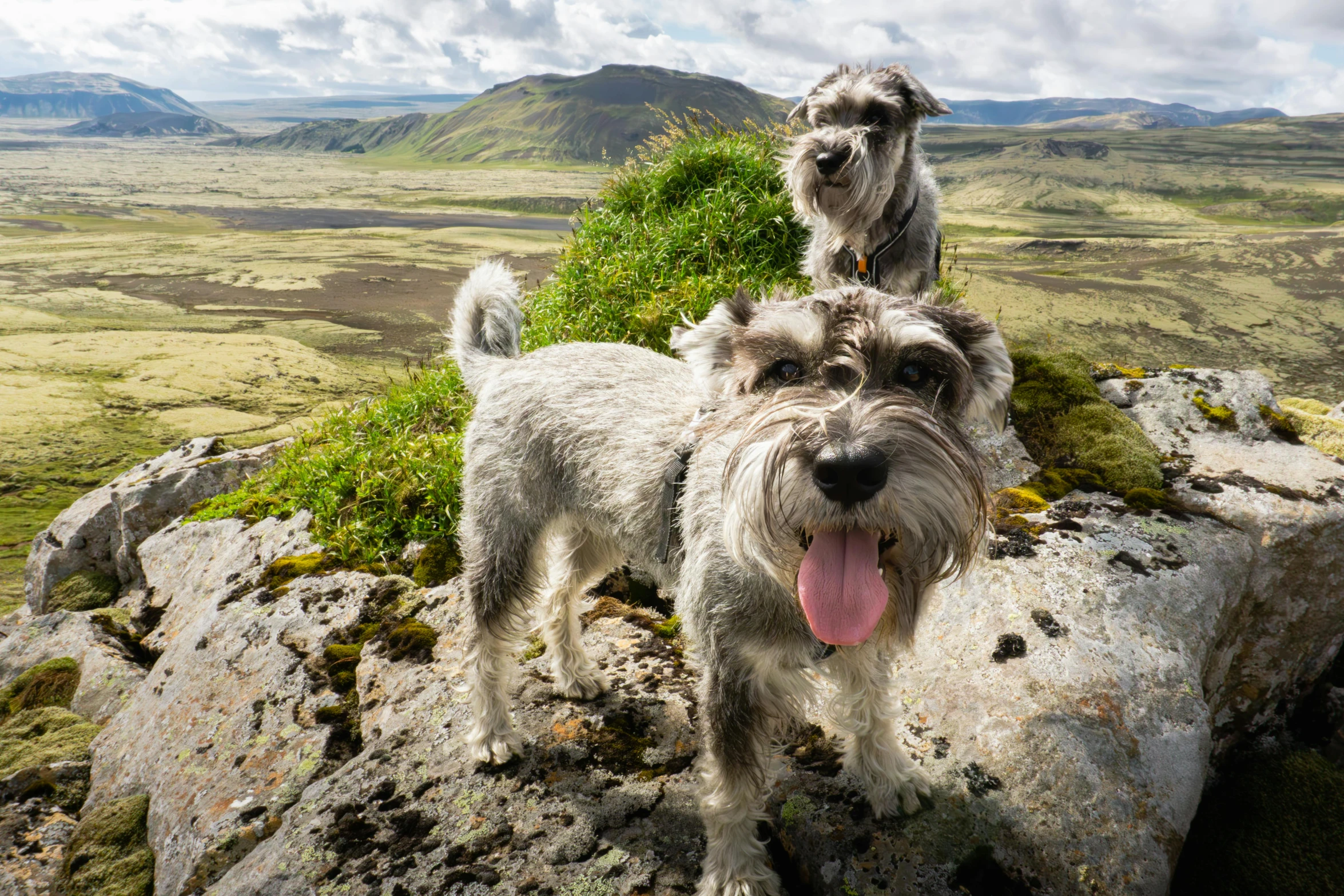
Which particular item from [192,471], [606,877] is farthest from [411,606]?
[192,471]

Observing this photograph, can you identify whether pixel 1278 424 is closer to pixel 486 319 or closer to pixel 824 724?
pixel 824 724

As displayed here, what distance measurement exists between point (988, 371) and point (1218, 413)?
197 inches

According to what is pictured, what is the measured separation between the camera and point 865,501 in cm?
238

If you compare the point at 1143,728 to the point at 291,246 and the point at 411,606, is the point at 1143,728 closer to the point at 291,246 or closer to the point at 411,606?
the point at 411,606

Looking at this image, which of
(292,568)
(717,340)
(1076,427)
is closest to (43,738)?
(292,568)

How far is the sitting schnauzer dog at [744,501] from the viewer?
2518mm

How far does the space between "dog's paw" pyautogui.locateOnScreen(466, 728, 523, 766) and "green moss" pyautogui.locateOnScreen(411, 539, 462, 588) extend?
207 cm

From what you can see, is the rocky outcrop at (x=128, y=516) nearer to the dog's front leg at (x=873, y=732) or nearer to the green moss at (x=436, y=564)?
the green moss at (x=436, y=564)

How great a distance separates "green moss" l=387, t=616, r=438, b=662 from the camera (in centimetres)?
527

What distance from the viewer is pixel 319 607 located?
5785mm

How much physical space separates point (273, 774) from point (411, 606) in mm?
1627

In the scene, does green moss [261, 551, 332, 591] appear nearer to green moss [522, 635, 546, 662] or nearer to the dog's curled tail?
green moss [522, 635, 546, 662]

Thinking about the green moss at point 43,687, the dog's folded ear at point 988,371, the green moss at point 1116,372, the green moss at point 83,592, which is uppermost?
the dog's folded ear at point 988,371

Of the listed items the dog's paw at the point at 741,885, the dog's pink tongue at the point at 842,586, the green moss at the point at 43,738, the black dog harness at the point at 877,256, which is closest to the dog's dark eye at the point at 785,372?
the dog's pink tongue at the point at 842,586
